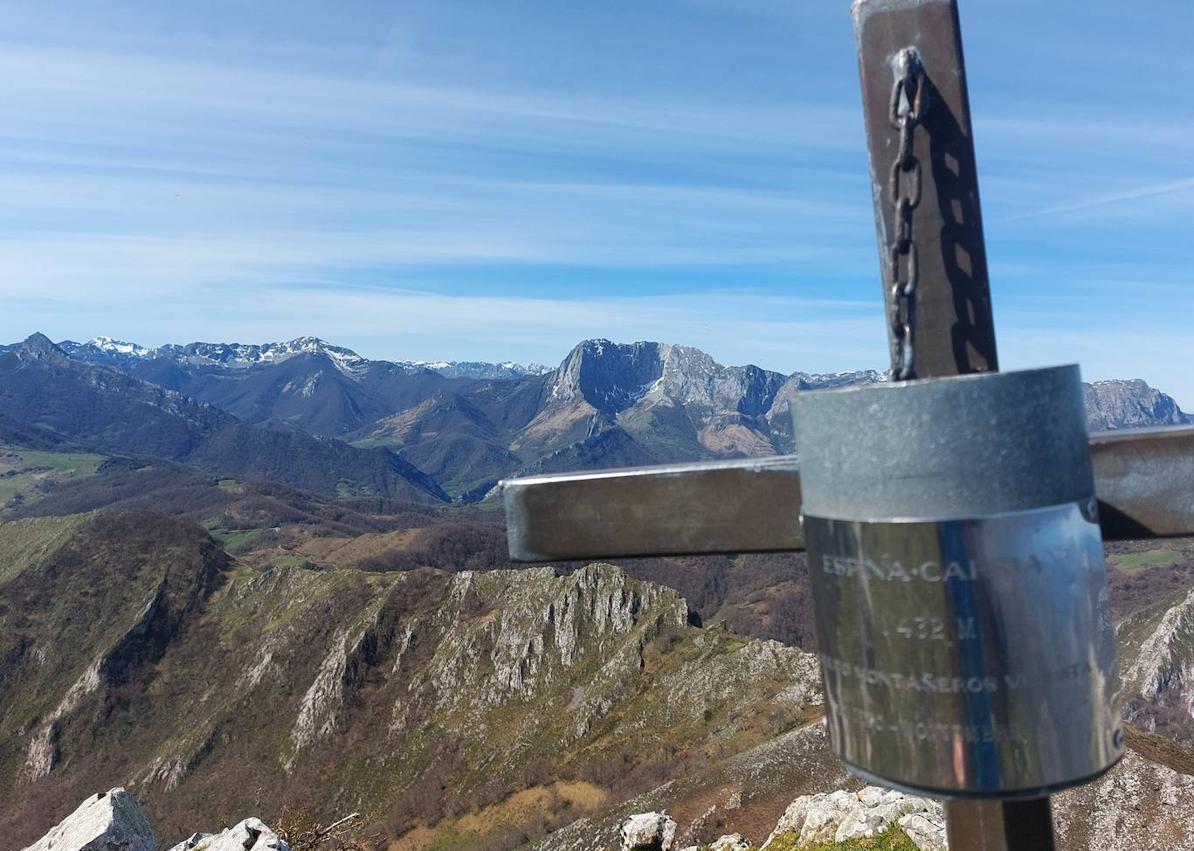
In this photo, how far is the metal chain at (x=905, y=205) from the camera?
266 centimetres

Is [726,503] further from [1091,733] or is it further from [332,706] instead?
[332,706]

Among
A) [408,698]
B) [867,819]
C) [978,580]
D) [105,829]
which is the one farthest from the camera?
[408,698]

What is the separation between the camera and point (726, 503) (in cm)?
329

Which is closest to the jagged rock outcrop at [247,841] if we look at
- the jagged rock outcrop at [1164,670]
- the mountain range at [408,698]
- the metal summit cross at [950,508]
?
the metal summit cross at [950,508]

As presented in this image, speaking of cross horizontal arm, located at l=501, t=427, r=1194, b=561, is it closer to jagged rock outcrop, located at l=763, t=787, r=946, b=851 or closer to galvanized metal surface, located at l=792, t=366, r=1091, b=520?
galvanized metal surface, located at l=792, t=366, r=1091, b=520

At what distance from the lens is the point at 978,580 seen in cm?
235

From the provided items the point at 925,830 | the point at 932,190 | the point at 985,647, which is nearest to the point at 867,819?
the point at 925,830

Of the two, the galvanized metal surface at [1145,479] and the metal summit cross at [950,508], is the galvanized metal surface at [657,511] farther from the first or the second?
the galvanized metal surface at [1145,479]

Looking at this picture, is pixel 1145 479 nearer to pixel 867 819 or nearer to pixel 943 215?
pixel 943 215

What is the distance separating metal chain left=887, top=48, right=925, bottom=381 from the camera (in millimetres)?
2662

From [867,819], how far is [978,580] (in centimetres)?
1486

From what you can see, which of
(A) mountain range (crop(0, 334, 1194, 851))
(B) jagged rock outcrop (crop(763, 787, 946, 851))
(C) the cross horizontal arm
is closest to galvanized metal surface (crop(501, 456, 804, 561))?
(C) the cross horizontal arm

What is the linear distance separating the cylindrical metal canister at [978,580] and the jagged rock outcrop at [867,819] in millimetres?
9236

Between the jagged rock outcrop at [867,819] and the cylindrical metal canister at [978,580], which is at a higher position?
the cylindrical metal canister at [978,580]
